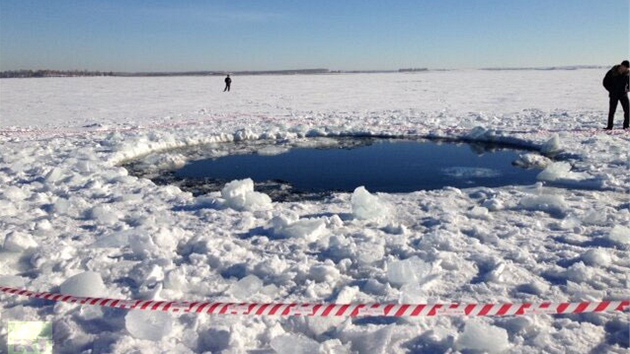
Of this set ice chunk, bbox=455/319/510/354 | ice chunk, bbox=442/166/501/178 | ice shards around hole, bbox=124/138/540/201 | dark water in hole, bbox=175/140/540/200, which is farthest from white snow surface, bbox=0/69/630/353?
ice chunk, bbox=442/166/501/178

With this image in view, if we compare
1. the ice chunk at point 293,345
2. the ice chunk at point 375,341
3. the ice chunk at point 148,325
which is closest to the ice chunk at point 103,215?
the ice chunk at point 148,325

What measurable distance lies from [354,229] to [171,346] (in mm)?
2382

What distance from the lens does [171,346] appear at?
279 centimetres

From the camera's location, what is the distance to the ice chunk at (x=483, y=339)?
2686 mm

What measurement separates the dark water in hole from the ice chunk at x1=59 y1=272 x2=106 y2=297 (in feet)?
10.1

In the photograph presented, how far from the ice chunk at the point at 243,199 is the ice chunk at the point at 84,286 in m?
2.18

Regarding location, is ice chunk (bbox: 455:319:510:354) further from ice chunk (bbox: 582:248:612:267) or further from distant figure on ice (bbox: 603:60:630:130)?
distant figure on ice (bbox: 603:60:630:130)

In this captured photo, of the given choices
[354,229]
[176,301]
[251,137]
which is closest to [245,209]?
[354,229]

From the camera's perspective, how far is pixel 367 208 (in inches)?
199

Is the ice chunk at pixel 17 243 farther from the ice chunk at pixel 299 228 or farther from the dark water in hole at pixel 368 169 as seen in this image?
the dark water in hole at pixel 368 169

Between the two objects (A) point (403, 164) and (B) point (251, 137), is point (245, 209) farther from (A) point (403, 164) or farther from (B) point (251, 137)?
(B) point (251, 137)

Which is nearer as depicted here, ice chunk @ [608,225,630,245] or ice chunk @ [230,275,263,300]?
ice chunk @ [230,275,263,300]

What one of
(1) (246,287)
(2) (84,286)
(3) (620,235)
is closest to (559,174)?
(3) (620,235)

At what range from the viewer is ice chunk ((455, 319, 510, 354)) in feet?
8.81
